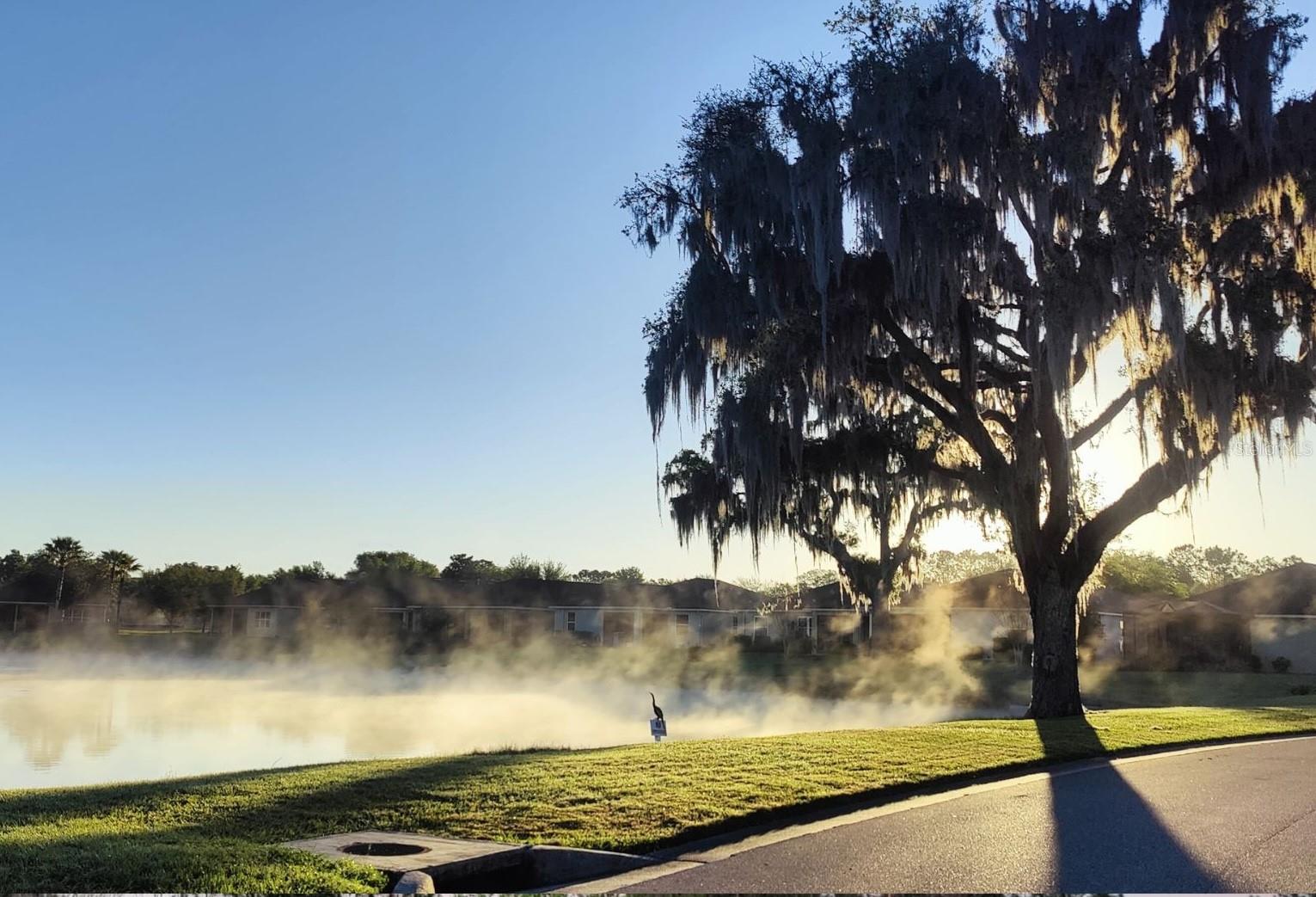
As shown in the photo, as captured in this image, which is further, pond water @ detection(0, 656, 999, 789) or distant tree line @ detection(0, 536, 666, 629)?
distant tree line @ detection(0, 536, 666, 629)

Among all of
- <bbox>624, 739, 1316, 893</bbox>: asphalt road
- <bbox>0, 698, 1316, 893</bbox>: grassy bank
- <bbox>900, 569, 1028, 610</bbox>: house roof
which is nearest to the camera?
<bbox>0, 698, 1316, 893</bbox>: grassy bank

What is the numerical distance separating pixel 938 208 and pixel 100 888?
15.5 meters

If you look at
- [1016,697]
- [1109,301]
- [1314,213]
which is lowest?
[1016,697]

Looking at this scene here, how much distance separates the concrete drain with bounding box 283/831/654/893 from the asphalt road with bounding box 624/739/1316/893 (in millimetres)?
610

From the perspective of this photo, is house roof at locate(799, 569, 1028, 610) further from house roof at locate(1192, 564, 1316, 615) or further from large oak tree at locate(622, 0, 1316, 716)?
large oak tree at locate(622, 0, 1316, 716)

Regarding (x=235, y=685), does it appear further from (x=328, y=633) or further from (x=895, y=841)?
(x=895, y=841)

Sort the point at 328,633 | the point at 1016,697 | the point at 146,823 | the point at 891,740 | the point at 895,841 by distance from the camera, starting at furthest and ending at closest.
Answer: the point at 328,633, the point at 1016,697, the point at 891,740, the point at 146,823, the point at 895,841

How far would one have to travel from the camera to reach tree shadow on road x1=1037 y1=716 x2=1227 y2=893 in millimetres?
7059

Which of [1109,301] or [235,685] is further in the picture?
[235,685]

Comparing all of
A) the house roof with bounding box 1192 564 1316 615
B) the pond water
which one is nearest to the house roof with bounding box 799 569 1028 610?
the house roof with bounding box 1192 564 1316 615

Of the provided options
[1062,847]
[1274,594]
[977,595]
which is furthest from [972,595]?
[1062,847]

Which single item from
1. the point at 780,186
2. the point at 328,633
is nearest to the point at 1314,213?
the point at 780,186

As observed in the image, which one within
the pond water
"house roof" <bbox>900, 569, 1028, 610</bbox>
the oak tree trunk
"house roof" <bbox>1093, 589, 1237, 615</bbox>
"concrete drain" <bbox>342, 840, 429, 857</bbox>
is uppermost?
"house roof" <bbox>900, 569, 1028, 610</bbox>

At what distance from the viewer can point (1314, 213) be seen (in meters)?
17.9
